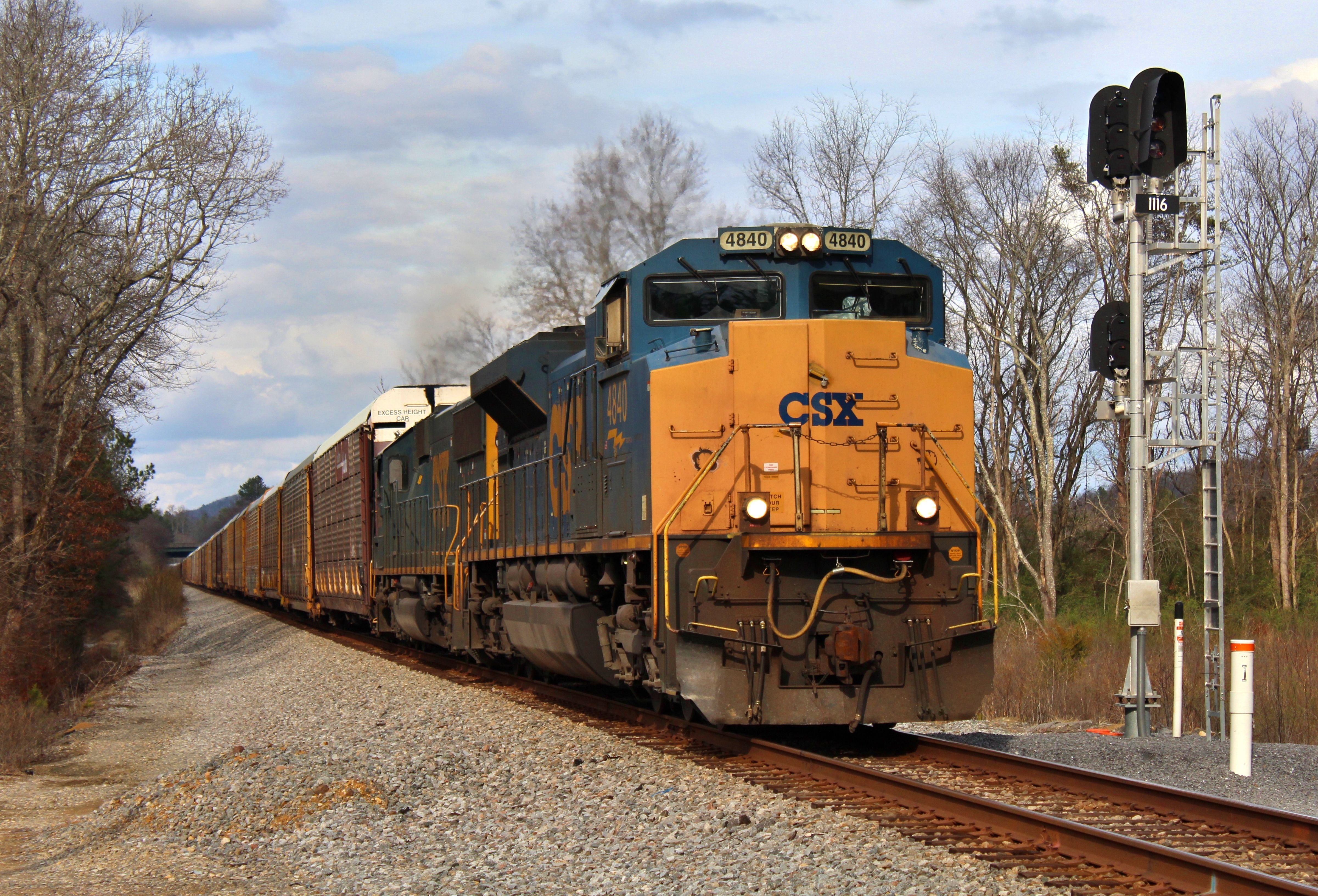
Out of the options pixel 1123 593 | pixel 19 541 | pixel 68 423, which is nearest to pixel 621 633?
pixel 19 541

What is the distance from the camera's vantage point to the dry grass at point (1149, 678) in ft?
34.1

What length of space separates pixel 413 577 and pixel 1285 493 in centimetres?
2007

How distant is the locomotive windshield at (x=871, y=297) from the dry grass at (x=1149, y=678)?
4504 mm

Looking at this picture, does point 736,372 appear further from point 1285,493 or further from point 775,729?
point 1285,493

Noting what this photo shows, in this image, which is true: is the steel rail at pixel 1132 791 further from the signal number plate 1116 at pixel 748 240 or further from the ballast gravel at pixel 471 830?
the signal number plate 1116 at pixel 748 240

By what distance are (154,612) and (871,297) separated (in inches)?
1413

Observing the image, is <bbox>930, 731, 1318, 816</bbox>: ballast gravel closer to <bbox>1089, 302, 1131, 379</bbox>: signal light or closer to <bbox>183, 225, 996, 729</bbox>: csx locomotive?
<bbox>183, 225, 996, 729</bbox>: csx locomotive

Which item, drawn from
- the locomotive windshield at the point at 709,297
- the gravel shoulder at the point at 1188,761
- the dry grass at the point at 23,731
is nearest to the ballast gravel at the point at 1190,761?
the gravel shoulder at the point at 1188,761

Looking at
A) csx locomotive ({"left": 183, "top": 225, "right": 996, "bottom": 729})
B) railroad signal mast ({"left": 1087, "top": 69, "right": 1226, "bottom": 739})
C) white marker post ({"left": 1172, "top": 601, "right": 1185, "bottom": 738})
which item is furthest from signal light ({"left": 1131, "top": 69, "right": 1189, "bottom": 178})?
white marker post ({"left": 1172, "top": 601, "right": 1185, "bottom": 738})

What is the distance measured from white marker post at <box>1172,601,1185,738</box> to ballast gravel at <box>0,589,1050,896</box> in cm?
414

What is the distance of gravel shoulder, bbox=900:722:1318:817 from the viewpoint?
6.99m

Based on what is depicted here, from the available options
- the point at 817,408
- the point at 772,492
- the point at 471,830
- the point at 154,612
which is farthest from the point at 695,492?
the point at 154,612

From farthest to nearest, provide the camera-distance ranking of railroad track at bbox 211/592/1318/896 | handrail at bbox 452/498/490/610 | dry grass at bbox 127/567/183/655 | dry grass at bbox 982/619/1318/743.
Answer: dry grass at bbox 127/567/183/655 → handrail at bbox 452/498/490/610 → dry grass at bbox 982/619/1318/743 → railroad track at bbox 211/592/1318/896

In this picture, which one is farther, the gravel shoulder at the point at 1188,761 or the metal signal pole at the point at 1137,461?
the metal signal pole at the point at 1137,461
